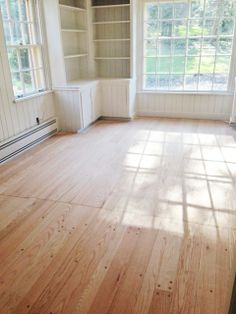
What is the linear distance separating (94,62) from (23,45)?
1.95 metres

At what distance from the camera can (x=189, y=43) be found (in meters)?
5.22

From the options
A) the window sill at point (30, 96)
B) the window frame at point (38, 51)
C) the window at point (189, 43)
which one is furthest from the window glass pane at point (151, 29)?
the window sill at point (30, 96)

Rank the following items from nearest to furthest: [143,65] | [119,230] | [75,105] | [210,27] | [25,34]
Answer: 1. [119,230]
2. [25,34]
3. [75,105]
4. [210,27]
5. [143,65]

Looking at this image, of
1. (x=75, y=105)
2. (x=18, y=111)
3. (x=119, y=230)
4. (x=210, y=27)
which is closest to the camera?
(x=119, y=230)

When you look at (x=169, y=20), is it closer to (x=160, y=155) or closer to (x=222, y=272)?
(x=160, y=155)

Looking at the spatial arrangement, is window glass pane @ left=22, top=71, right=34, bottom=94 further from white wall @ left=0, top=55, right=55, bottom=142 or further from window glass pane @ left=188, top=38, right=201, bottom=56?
window glass pane @ left=188, top=38, right=201, bottom=56

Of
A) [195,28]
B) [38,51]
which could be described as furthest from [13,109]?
[195,28]

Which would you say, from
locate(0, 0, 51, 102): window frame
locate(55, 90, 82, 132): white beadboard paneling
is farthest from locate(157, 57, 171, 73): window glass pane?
locate(0, 0, 51, 102): window frame

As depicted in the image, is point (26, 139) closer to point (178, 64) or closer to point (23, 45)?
point (23, 45)

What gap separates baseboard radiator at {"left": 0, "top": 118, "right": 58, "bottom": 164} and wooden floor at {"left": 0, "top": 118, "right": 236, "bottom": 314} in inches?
5.3

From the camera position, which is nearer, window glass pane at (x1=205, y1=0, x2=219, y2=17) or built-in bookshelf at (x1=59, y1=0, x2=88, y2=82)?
window glass pane at (x1=205, y1=0, x2=219, y2=17)

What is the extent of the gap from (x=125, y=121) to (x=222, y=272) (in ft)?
13.2

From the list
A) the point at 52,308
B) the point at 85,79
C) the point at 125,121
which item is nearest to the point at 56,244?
the point at 52,308

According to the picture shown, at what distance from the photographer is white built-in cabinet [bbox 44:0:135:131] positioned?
478 cm
